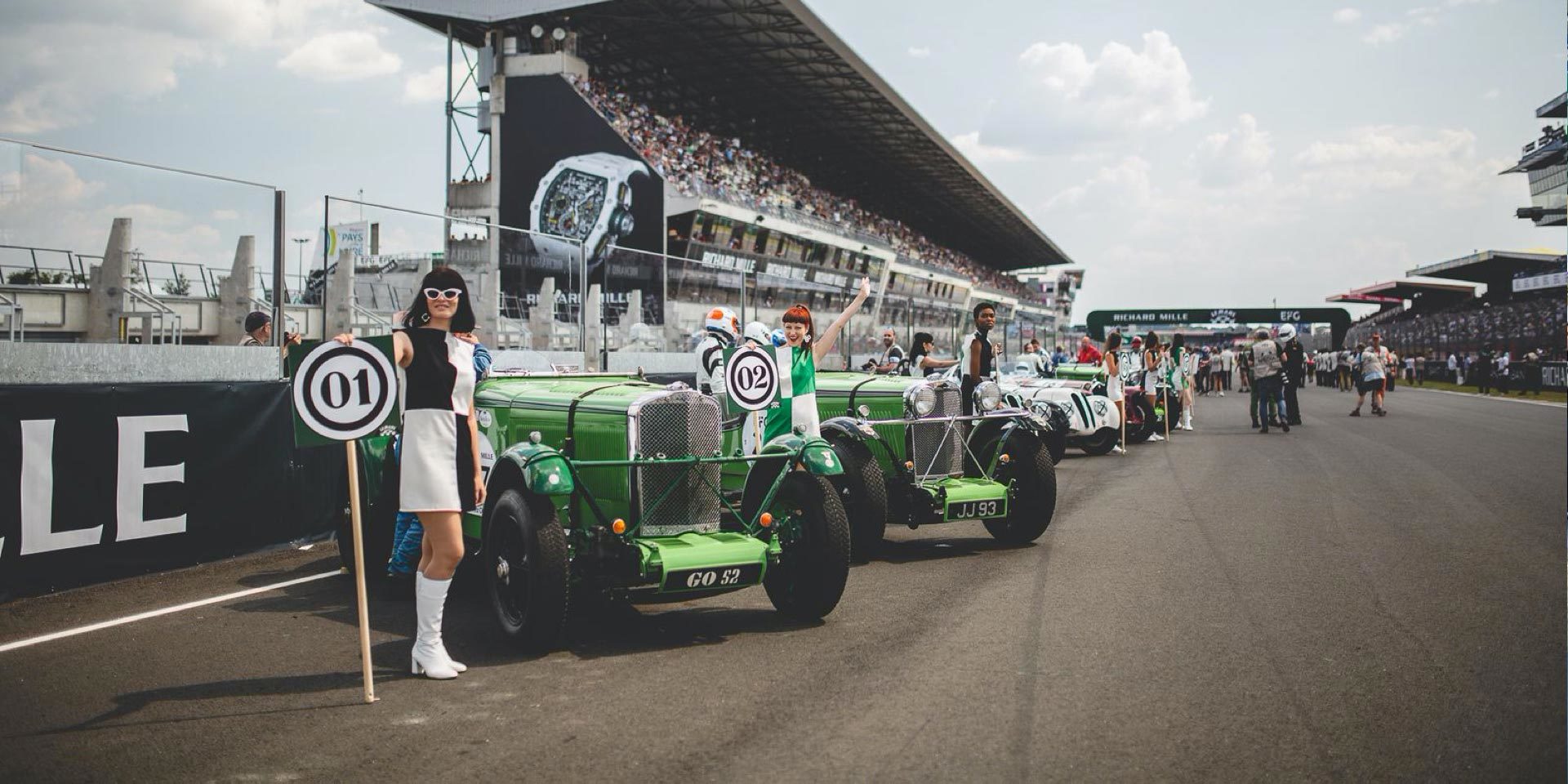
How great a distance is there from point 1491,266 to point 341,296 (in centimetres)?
8696

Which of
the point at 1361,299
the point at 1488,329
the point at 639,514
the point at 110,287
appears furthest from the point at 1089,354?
the point at 1361,299

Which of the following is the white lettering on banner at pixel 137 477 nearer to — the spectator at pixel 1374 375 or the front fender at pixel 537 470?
the front fender at pixel 537 470

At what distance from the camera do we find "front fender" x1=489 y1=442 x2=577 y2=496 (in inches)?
201

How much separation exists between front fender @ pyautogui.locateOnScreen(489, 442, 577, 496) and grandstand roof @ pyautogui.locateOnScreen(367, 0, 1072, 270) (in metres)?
31.4

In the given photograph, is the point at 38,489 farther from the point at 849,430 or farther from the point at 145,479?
the point at 849,430

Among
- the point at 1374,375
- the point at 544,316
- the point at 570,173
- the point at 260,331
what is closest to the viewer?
the point at 260,331

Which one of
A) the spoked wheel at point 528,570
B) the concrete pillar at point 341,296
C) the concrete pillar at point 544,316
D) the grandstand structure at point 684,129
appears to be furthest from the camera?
the grandstand structure at point 684,129

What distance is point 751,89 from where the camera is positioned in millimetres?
44469

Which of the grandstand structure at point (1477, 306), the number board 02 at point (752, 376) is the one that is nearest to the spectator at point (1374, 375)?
the grandstand structure at point (1477, 306)

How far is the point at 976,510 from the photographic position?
770 cm

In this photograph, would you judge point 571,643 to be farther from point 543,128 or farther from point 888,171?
point 888,171

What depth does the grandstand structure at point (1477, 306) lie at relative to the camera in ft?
122

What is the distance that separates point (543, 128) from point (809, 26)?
33.0 feet

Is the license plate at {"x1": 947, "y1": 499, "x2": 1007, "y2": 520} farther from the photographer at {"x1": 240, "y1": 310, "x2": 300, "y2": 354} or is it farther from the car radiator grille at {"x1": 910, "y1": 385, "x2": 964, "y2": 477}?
the photographer at {"x1": 240, "y1": 310, "x2": 300, "y2": 354}
